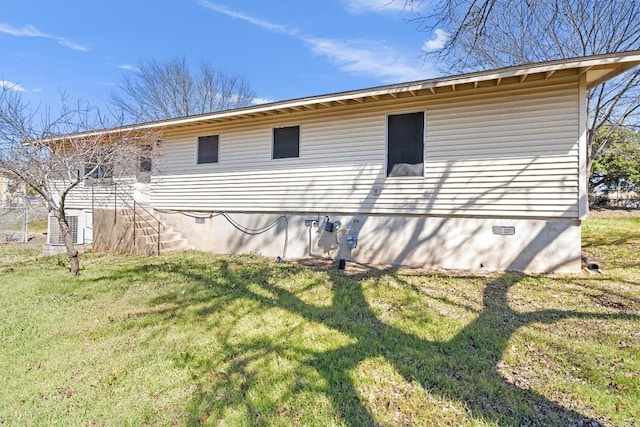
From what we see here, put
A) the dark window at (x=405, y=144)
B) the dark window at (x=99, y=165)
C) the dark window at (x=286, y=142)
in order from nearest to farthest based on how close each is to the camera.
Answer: the dark window at (x=99, y=165) → the dark window at (x=405, y=144) → the dark window at (x=286, y=142)

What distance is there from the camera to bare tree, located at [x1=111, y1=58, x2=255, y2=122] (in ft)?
71.7

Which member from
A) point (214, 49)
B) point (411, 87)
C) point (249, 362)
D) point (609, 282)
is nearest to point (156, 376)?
point (249, 362)

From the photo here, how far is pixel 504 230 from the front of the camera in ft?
19.9

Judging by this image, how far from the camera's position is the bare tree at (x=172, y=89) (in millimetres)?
21859

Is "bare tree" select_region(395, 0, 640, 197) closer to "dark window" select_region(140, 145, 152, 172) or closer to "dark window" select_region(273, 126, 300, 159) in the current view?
"dark window" select_region(273, 126, 300, 159)

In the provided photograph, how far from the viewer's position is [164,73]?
73.5 ft

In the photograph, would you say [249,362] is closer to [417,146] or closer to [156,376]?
[156,376]

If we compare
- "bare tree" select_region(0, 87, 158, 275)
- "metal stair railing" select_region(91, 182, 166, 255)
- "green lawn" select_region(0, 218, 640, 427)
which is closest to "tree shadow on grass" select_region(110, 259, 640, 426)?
"green lawn" select_region(0, 218, 640, 427)

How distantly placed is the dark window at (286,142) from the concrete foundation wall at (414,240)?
142 centimetres

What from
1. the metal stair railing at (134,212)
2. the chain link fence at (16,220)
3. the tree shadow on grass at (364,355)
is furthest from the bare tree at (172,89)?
the tree shadow on grass at (364,355)

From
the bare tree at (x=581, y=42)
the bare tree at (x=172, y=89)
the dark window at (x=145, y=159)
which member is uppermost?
the bare tree at (x=172, y=89)

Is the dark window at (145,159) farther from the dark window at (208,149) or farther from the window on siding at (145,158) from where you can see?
the dark window at (208,149)

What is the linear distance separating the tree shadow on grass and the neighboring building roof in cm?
334

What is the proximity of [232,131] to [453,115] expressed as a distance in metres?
5.18
